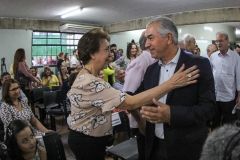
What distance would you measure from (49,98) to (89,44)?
344cm

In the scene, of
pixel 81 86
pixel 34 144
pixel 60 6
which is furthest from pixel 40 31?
pixel 81 86

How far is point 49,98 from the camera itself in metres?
4.55

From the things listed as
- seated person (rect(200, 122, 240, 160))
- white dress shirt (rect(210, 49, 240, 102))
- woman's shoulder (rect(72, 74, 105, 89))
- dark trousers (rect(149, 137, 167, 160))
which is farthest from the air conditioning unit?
seated person (rect(200, 122, 240, 160))

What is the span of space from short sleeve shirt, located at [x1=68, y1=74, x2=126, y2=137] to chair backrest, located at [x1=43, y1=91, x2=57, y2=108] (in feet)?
10.7

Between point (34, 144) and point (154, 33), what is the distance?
1.54 meters

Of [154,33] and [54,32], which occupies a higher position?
[54,32]

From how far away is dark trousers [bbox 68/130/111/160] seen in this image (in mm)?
1396

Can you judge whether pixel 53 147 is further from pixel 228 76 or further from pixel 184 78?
pixel 228 76

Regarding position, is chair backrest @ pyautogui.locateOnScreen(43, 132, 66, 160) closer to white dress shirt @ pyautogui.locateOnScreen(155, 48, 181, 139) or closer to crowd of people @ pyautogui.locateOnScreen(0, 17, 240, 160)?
crowd of people @ pyautogui.locateOnScreen(0, 17, 240, 160)

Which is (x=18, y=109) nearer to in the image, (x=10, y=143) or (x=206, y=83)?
(x=10, y=143)

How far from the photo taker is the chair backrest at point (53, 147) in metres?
1.97

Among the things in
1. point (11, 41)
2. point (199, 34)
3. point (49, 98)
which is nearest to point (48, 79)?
point (49, 98)

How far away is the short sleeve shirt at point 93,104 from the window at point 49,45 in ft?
27.8

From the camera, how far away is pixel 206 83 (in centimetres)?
122
